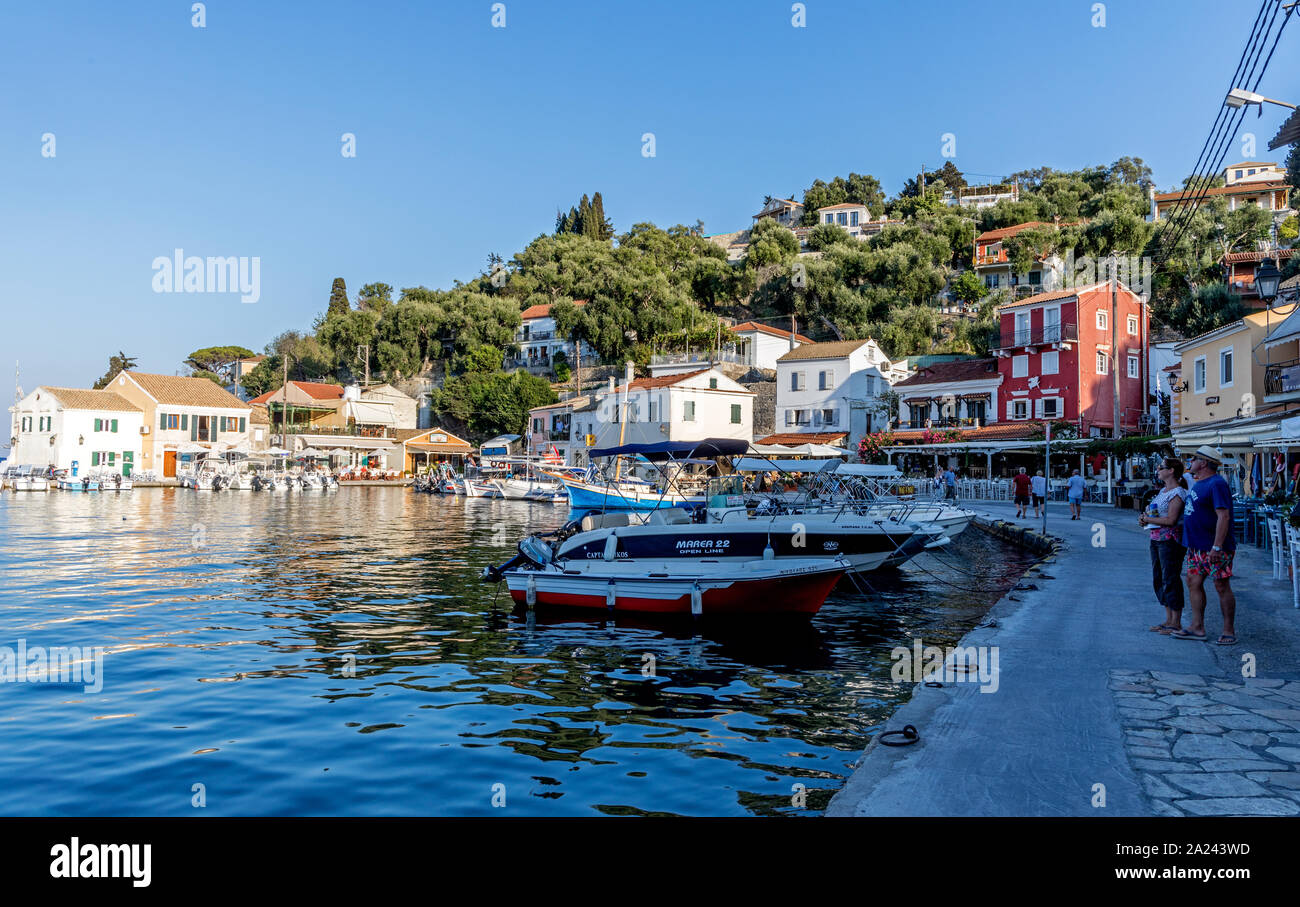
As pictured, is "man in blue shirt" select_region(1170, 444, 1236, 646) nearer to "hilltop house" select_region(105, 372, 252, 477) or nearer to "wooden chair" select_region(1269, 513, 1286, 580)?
"wooden chair" select_region(1269, 513, 1286, 580)

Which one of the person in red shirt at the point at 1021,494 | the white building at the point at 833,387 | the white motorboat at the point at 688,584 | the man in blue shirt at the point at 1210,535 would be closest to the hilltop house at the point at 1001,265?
the white building at the point at 833,387

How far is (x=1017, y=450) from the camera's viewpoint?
1857 inches

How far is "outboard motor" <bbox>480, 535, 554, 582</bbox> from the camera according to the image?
17.3m

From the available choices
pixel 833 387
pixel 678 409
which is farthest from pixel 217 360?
pixel 833 387

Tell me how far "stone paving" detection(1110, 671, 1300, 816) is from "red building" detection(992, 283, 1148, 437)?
43.7m

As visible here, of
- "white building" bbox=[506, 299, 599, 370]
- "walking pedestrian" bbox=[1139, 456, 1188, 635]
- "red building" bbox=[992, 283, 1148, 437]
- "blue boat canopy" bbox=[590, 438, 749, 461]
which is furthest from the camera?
"white building" bbox=[506, 299, 599, 370]

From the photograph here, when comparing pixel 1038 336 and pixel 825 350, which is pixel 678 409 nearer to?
pixel 825 350

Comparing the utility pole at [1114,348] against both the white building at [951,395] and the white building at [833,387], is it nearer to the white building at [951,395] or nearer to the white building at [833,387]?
the white building at [951,395]

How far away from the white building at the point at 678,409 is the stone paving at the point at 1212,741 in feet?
178

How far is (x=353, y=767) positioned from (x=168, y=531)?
2849 cm

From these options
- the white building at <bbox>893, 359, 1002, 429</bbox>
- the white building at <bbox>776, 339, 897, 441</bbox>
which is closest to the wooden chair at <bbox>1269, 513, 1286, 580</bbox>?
the white building at <bbox>893, 359, 1002, 429</bbox>
